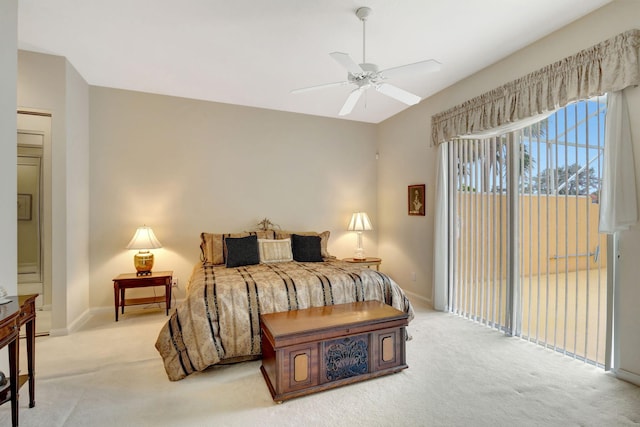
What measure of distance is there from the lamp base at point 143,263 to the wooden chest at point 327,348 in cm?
210

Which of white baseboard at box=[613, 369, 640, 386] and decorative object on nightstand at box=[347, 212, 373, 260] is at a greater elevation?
decorative object on nightstand at box=[347, 212, 373, 260]

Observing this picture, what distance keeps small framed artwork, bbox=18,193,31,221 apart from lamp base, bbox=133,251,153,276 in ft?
4.69

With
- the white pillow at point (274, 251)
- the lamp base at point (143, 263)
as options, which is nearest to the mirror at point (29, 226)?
the lamp base at point (143, 263)

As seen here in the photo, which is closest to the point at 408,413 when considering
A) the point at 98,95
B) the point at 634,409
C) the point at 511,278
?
the point at 634,409

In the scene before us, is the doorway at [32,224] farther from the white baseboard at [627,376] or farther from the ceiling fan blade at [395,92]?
the white baseboard at [627,376]

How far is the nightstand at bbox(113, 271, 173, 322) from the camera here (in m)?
3.60

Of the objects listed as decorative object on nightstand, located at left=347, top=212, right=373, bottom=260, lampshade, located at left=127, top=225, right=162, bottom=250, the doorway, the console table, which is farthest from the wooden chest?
the doorway

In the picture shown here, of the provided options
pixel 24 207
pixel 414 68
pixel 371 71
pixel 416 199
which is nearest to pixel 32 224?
pixel 24 207

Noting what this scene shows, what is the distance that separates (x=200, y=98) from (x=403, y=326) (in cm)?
392

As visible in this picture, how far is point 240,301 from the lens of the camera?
2602mm

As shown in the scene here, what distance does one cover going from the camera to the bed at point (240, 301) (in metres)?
2.44

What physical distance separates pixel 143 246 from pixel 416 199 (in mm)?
3652

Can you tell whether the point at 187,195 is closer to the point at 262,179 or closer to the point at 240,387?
the point at 262,179

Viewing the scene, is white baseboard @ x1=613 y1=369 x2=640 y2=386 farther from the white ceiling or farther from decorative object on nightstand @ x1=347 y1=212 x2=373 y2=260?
decorative object on nightstand @ x1=347 y1=212 x2=373 y2=260
